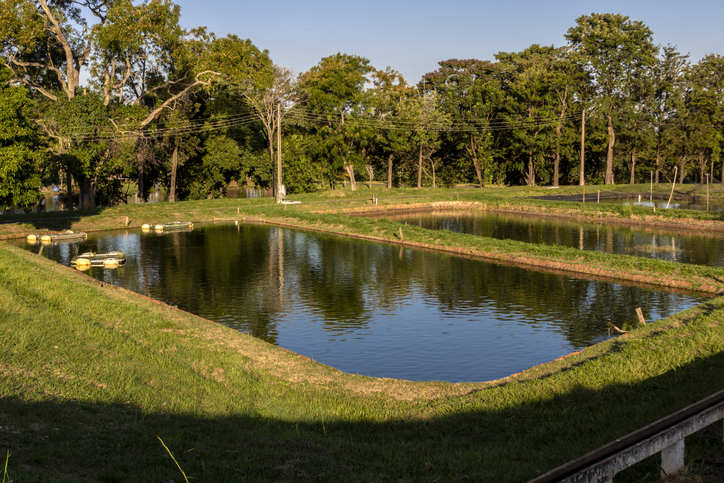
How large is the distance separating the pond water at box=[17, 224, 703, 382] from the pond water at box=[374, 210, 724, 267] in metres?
8.54

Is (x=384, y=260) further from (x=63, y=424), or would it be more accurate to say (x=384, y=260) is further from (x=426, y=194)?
(x=426, y=194)

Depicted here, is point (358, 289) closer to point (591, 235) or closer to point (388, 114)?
point (591, 235)

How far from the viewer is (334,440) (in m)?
9.76

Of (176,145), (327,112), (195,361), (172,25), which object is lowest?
(195,361)

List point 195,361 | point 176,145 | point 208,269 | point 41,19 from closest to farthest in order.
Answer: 1. point 195,361
2. point 208,269
3. point 41,19
4. point 176,145

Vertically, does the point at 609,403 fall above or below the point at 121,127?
below

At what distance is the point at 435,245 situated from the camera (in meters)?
39.1


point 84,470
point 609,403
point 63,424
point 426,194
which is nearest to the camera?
point 84,470

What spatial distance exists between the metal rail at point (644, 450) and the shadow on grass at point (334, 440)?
0.67 m

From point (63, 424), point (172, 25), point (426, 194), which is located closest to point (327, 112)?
point (426, 194)

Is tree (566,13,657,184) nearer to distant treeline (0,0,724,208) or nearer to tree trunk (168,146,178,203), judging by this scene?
distant treeline (0,0,724,208)

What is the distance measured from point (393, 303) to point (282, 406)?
44.1 feet

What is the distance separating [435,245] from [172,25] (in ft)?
120

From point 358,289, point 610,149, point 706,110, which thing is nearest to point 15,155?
point 358,289
